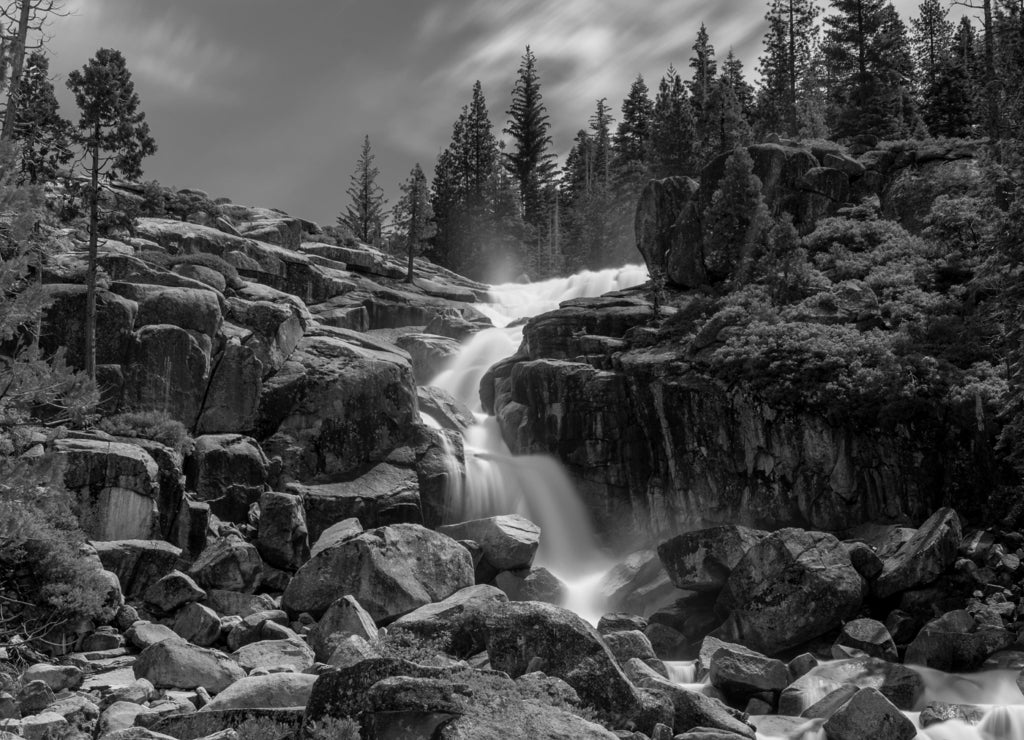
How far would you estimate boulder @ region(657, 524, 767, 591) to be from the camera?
20.7 meters

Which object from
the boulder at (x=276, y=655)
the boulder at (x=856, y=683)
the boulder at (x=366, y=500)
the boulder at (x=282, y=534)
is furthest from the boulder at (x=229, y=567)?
the boulder at (x=856, y=683)

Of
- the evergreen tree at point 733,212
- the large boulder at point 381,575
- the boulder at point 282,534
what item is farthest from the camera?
the evergreen tree at point 733,212

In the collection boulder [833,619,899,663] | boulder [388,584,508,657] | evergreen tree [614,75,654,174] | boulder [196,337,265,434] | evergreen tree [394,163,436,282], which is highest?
evergreen tree [614,75,654,174]

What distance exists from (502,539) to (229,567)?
299 inches

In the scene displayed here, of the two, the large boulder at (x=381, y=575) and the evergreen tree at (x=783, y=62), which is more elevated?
the evergreen tree at (x=783, y=62)

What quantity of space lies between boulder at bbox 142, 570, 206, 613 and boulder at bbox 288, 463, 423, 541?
6.28 meters

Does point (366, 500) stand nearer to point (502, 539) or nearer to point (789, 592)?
point (502, 539)

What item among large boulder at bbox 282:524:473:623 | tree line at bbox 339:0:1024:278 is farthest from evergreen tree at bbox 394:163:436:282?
large boulder at bbox 282:524:473:623

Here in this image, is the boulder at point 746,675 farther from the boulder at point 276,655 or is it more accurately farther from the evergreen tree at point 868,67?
the evergreen tree at point 868,67

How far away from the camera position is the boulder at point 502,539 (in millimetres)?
23922

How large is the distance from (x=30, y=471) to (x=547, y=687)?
26.2 ft

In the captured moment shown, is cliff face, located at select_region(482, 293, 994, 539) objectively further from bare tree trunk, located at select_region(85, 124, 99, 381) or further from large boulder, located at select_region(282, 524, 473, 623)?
bare tree trunk, located at select_region(85, 124, 99, 381)

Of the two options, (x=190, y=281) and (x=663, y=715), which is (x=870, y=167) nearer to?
(x=190, y=281)

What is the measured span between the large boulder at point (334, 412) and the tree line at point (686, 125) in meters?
22.6
